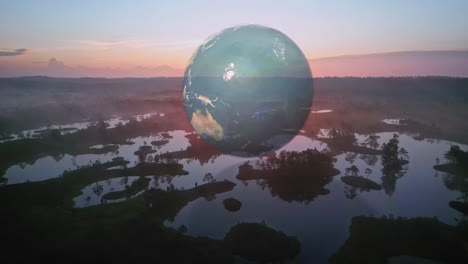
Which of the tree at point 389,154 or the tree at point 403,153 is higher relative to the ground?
the tree at point 389,154

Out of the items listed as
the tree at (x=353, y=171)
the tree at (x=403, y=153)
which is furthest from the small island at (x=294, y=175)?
the tree at (x=403, y=153)

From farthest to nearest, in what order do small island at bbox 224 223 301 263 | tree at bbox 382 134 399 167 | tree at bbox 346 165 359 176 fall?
tree at bbox 382 134 399 167
tree at bbox 346 165 359 176
small island at bbox 224 223 301 263

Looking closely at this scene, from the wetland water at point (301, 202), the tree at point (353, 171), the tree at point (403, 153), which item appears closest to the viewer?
the wetland water at point (301, 202)

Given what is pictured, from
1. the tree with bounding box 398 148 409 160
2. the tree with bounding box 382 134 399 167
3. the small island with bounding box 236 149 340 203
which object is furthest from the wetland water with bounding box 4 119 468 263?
the tree with bounding box 382 134 399 167

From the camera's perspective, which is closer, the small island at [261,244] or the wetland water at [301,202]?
the small island at [261,244]

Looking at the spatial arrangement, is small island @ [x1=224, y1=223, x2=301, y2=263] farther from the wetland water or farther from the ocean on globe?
the ocean on globe

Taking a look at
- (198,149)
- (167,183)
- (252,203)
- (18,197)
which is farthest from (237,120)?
(18,197)

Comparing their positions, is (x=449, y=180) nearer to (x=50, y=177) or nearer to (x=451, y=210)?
(x=451, y=210)

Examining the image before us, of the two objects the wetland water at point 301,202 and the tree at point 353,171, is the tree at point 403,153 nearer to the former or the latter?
the wetland water at point 301,202

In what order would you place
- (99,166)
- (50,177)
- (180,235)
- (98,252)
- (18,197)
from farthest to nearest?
(99,166) → (50,177) → (18,197) → (180,235) → (98,252)

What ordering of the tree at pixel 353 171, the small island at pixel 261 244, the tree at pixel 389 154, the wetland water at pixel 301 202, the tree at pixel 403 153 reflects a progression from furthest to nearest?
the tree at pixel 403 153
the tree at pixel 389 154
the tree at pixel 353 171
the wetland water at pixel 301 202
the small island at pixel 261 244

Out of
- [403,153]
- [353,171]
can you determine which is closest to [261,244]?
[353,171]
